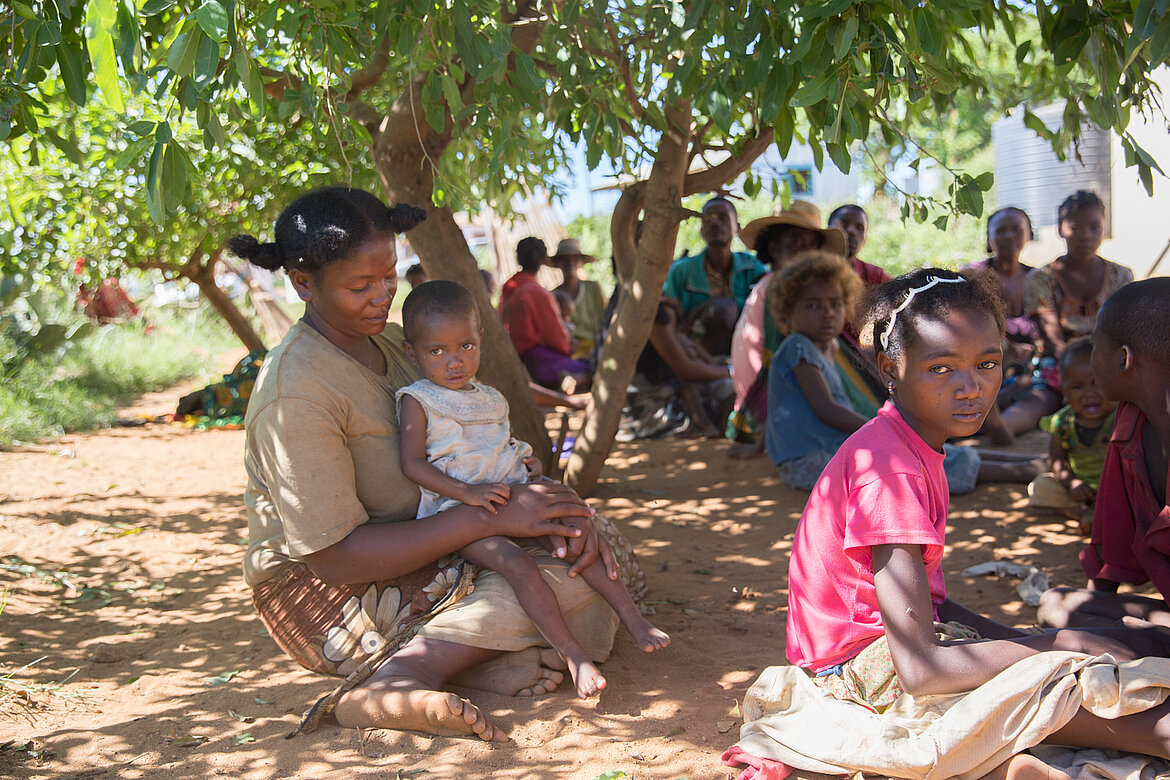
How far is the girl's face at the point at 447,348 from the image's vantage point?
3055 mm

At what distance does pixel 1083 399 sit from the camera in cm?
428

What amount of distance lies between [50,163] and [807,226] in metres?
5.28

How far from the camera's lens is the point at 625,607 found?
2951 millimetres

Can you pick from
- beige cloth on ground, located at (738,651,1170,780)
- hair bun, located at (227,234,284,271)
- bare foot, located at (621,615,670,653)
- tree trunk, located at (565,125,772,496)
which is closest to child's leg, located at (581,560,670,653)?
bare foot, located at (621,615,670,653)

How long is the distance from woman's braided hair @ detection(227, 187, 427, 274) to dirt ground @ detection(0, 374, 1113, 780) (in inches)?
53.1

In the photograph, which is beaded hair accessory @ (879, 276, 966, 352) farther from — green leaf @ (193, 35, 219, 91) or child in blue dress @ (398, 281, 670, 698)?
green leaf @ (193, 35, 219, 91)

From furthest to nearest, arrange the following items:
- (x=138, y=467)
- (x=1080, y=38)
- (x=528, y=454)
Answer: (x=138, y=467) < (x=528, y=454) < (x=1080, y=38)

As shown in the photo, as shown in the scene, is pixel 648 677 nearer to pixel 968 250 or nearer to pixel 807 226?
pixel 807 226

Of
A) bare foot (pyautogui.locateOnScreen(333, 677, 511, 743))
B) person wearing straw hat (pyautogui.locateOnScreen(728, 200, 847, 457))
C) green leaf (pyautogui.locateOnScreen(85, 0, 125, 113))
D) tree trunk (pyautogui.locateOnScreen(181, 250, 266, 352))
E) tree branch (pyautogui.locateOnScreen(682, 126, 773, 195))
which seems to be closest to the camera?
green leaf (pyautogui.locateOnScreen(85, 0, 125, 113))

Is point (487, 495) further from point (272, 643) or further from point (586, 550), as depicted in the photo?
point (272, 643)

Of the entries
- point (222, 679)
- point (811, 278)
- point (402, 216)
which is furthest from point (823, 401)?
point (222, 679)

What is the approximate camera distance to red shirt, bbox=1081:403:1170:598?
280cm

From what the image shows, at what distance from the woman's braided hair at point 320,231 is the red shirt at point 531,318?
497cm

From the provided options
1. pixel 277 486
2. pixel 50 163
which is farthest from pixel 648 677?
pixel 50 163
